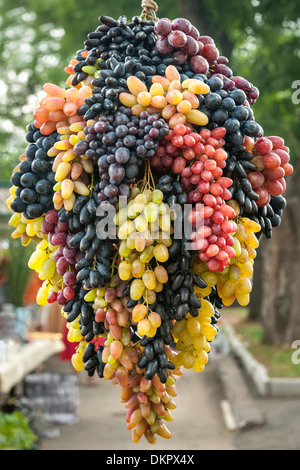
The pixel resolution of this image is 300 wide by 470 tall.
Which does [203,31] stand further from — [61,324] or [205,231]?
[205,231]

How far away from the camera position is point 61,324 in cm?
A: 757

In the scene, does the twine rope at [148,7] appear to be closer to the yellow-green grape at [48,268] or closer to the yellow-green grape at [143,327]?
the yellow-green grape at [48,268]

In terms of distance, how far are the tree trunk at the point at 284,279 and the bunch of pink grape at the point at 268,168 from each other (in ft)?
22.3

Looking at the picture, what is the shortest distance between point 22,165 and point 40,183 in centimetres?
6

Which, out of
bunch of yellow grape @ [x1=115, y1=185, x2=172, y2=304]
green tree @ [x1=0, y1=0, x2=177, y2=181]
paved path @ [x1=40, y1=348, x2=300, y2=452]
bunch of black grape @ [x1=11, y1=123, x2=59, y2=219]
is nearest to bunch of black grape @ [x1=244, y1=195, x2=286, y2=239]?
bunch of yellow grape @ [x1=115, y1=185, x2=172, y2=304]

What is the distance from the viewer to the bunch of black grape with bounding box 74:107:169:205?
1.05 meters

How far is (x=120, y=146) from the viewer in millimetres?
1060

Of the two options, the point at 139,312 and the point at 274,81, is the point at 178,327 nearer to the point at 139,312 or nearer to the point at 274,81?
the point at 139,312

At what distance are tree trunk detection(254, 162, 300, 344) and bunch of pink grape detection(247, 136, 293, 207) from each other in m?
6.81

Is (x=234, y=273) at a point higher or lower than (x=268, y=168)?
lower

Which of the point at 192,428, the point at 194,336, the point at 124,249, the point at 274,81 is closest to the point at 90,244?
the point at 124,249

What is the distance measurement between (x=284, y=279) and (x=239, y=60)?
3688mm

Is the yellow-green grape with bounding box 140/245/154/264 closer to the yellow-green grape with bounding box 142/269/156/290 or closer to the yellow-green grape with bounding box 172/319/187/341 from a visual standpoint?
the yellow-green grape with bounding box 142/269/156/290

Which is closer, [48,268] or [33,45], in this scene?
[48,268]
